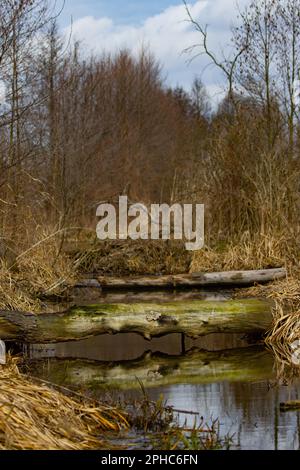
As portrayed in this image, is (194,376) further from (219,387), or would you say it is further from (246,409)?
(246,409)

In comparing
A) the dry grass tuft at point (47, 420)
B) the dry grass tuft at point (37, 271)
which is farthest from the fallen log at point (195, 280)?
the dry grass tuft at point (47, 420)

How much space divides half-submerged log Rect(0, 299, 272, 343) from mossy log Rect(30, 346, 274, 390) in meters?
0.32

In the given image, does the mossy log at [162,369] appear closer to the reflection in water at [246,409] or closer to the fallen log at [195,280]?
the reflection in water at [246,409]

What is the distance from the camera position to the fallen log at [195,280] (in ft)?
48.2

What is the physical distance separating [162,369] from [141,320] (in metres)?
0.79

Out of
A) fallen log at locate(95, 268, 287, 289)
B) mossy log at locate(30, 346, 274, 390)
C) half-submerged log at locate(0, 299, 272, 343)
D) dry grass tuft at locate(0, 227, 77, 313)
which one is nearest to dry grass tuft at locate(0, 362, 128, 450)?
mossy log at locate(30, 346, 274, 390)

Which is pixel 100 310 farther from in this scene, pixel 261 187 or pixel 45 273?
pixel 261 187

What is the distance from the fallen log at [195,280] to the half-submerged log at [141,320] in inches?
171

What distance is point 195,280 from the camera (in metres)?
15.5

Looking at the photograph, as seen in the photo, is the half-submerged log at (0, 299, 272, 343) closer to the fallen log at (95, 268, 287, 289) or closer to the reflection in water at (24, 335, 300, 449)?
the reflection in water at (24, 335, 300, 449)

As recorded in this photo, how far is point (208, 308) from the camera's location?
10.1 m
